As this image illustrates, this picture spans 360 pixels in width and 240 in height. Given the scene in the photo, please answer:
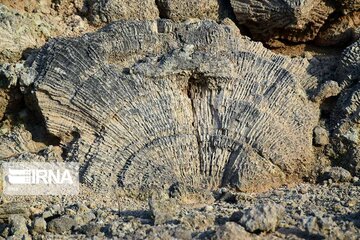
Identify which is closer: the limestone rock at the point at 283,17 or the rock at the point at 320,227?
the rock at the point at 320,227

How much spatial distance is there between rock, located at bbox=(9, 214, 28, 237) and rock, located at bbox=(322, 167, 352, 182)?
6.84 ft

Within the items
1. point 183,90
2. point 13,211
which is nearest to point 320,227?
point 183,90

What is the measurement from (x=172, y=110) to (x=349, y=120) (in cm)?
130

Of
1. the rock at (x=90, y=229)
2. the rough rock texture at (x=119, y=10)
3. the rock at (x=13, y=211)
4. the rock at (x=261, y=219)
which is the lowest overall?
the rock at (x=261, y=219)

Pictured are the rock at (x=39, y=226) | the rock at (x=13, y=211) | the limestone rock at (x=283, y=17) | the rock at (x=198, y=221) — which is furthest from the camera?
the limestone rock at (x=283, y=17)

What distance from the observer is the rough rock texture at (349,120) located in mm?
4875

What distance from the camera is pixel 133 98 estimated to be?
4.80 metres

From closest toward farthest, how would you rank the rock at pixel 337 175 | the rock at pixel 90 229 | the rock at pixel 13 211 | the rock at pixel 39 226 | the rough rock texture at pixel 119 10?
the rock at pixel 90 229 → the rock at pixel 39 226 → the rock at pixel 13 211 → the rock at pixel 337 175 → the rough rock texture at pixel 119 10

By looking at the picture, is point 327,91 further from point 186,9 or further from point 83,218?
point 83,218

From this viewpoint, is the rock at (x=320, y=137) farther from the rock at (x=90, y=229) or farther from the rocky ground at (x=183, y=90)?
the rock at (x=90, y=229)

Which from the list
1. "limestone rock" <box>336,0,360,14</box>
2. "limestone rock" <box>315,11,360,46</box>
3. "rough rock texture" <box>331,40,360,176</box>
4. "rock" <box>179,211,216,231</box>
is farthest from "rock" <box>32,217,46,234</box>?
"limestone rock" <box>336,0,360,14</box>

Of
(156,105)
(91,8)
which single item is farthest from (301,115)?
(91,8)

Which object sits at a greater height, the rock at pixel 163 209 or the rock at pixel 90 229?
the rock at pixel 163 209

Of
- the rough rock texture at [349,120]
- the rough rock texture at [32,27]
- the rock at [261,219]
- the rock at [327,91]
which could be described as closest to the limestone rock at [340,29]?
the rough rock texture at [349,120]
